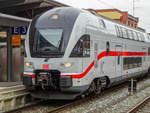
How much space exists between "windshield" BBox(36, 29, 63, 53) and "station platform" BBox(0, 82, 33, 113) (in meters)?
1.84

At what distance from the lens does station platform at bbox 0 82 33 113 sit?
28.3 feet

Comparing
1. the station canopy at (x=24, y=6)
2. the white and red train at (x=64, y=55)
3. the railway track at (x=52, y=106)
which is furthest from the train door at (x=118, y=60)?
the station canopy at (x=24, y=6)

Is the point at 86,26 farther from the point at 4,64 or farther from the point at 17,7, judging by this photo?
the point at 4,64

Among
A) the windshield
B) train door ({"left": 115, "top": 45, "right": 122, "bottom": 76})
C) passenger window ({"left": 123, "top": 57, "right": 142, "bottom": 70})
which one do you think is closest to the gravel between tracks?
train door ({"left": 115, "top": 45, "right": 122, "bottom": 76})

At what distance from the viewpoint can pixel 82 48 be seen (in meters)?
8.91

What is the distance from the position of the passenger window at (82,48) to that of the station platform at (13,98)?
2573 millimetres

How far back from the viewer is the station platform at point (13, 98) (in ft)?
28.3

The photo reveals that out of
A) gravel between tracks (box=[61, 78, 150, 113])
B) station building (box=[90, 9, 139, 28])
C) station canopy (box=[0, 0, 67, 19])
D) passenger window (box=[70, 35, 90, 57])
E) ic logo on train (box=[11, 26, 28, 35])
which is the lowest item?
gravel between tracks (box=[61, 78, 150, 113])

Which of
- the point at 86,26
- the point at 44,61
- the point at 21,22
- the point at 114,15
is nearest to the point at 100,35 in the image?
the point at 86,26

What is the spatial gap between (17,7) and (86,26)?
4.22 m

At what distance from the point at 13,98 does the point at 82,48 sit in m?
3.03

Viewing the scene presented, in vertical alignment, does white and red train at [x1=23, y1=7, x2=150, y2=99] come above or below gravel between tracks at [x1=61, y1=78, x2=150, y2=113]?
above

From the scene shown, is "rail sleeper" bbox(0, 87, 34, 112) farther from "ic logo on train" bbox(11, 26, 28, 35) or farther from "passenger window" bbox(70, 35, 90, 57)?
"ic logo on train" bbox(11, 26, 28, 35)

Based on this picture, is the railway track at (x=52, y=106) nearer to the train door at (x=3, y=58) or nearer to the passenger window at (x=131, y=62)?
the passenger window at (x=131, y=62)
